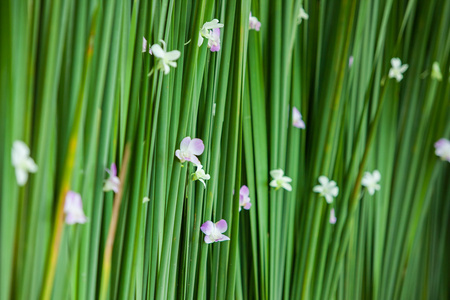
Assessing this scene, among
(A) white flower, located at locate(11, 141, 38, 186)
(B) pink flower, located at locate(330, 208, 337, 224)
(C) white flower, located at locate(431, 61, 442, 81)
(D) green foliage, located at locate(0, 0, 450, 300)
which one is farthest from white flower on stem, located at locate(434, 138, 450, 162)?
(A) white flower, located at locate(11, 141, 38, 186)

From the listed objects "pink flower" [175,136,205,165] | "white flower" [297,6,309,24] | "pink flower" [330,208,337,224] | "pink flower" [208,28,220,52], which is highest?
"white flower" [297,6,309,24]

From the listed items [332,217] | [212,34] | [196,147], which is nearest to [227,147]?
[196,147]

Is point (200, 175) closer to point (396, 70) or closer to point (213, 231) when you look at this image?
point (213, 231)

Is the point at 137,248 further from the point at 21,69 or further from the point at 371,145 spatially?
the point at 371,145

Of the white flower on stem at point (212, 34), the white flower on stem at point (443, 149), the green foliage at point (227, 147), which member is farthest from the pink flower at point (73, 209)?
the white flower on stem at point (443, 149)

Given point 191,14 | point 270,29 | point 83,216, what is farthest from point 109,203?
point 270,29

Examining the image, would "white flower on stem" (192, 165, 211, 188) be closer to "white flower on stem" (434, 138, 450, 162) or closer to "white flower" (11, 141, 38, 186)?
"white flower" (11, 141, 38, 186)
